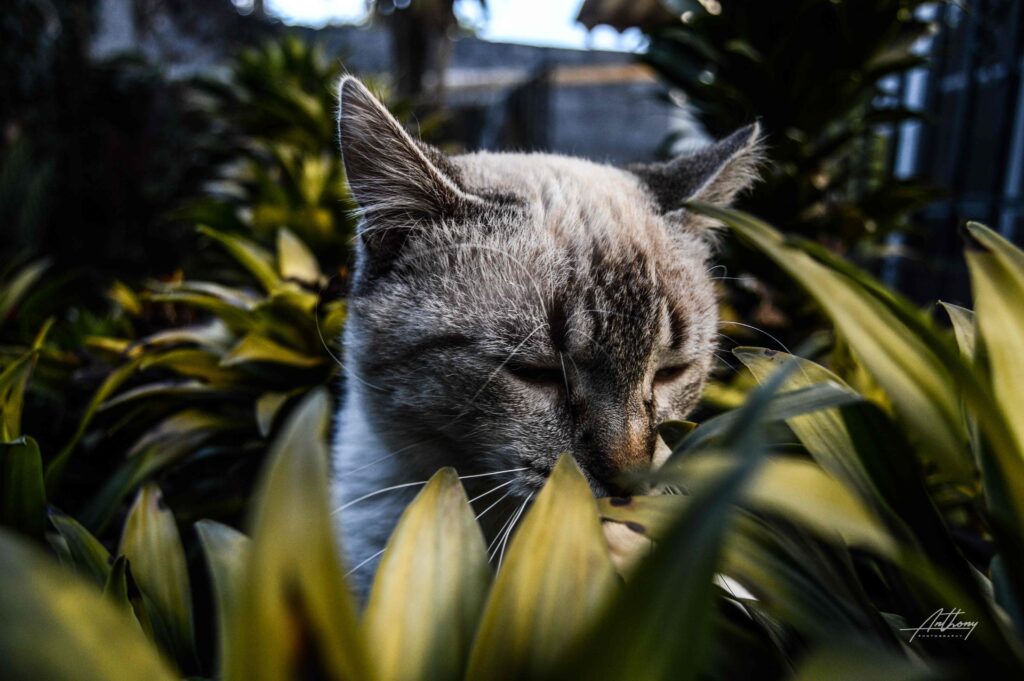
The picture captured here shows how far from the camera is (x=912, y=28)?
7.65 feet

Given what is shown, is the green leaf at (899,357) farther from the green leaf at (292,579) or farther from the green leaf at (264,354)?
the green leaf at (264,354)

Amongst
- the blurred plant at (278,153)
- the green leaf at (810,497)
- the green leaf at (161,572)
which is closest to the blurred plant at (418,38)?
the blurred plant at (278,153)

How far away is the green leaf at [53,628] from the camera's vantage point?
36 centimetres

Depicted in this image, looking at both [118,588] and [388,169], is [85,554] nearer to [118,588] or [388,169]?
[118,588]

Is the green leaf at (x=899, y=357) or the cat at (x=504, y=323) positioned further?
the cat at (x=504, y=323)

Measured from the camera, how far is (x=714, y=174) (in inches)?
54.9

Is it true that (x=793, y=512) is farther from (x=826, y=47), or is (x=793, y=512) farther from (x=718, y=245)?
(x=826, y=47)

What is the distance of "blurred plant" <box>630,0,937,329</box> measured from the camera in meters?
2.18

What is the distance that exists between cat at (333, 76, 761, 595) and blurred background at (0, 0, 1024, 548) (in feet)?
0.79

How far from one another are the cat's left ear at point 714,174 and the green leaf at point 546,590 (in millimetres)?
970

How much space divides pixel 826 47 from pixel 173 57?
29.2ft

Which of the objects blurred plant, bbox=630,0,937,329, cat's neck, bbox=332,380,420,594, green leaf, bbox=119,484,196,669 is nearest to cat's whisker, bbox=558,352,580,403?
cat's neck, bbox=332,380,420,594

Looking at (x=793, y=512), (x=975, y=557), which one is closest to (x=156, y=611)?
(x=793, y=512)

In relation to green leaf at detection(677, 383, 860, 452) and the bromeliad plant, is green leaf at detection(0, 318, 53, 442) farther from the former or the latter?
green leaf at detection(677, 383, 860, 452)
